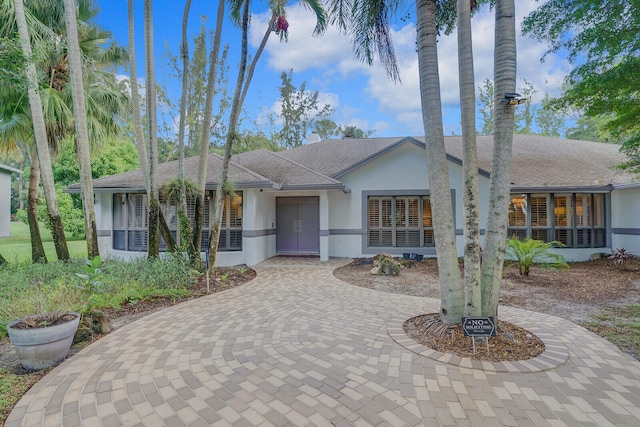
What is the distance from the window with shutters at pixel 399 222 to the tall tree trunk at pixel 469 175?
7.79m

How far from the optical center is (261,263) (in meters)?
10.5

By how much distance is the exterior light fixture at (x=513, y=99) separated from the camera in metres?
3.76

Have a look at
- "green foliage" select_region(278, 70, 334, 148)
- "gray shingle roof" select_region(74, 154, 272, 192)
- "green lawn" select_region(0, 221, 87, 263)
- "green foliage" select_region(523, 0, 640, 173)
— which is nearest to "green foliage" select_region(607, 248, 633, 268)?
"green foliage" select_region(523, 0, 640, 173)

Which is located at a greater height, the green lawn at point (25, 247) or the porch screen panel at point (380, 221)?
the porch screen panel at point (380, 221)

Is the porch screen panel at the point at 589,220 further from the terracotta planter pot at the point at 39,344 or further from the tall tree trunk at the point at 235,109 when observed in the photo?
the terracotta planter pot at the point at 39,344

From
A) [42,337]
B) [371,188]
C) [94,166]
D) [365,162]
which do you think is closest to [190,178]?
[365,162]

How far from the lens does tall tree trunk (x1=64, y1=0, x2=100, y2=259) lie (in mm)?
7188

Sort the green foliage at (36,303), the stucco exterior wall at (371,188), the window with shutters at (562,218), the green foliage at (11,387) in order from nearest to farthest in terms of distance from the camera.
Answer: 1. the green foliage at (11,387)
2. the green foliage at (36,303)
3. the window with shutters at (562,218)
4. the stucco exterior wall at (371,188)

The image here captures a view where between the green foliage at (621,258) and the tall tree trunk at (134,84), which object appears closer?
the tall tree trunk at (134,84)

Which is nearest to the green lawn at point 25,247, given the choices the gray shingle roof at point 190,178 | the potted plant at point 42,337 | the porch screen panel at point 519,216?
the gray shingle roof at point 190,178

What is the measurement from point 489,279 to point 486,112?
2607 cm

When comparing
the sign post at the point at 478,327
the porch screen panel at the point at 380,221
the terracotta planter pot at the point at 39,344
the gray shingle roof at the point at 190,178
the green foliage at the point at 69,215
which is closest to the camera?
the terracotta planter pot at the point at 39,344

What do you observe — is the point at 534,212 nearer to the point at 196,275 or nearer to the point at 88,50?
the point at 196,275

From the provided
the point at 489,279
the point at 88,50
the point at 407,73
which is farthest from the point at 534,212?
the point at 88,50
